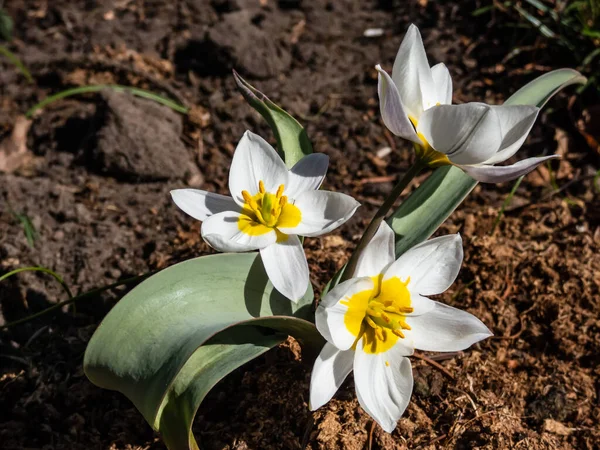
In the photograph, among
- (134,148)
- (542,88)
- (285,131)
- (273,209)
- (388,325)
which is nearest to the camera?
(388,325)

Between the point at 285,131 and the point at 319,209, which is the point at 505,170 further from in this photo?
the point at 285,131

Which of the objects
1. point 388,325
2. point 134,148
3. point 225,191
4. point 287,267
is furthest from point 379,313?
point 134,148

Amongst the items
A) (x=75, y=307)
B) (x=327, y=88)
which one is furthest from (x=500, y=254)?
(x=75, y=307)

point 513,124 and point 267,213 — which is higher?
point 513,124

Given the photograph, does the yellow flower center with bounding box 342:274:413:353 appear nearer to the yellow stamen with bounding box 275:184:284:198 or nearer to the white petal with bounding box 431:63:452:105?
the yellow stamen with bounding box 275:184:284:198

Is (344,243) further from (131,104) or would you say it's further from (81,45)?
(81,45)

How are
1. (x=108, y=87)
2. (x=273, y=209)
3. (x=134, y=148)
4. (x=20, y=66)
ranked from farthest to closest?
(x=20, y=66) < (x=108, y=87) < (x=134, y=148) < (x=273, y=209)

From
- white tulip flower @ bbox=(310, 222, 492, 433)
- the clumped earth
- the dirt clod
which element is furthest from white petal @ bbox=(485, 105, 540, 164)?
the dirt clod
